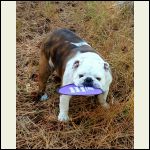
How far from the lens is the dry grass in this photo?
4156 mm

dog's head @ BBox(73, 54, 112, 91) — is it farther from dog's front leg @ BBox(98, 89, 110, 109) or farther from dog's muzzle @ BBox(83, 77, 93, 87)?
dog's front leg @ BBox(98, 89, 110, 109)

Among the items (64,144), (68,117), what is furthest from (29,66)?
(64,144)

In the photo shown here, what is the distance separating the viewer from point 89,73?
4.00 meters

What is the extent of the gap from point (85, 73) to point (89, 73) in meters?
0.04

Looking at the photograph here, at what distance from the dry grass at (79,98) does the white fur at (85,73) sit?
0.15 m

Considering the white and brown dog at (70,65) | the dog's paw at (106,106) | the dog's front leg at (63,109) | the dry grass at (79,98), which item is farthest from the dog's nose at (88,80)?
the dog's paw at (106,106)

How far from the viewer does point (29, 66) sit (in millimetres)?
5535

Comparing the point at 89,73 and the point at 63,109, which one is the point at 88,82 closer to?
the point at 89,73

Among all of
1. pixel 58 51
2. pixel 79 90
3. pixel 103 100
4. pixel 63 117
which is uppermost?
pixel 58 51

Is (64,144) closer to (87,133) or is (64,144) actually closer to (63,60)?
(87,133)

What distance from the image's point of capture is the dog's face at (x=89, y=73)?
398cm

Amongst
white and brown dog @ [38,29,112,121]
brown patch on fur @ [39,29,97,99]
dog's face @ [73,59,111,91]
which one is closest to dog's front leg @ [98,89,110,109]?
white and brown dog @ [38,29,112,121]

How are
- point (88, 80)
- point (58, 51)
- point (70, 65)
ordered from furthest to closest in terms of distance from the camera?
1. point (58, 51)
2. point (70, 65)
3. point (88, 80)

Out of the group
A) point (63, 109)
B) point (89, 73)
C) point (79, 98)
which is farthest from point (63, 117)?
point (89, 73)
